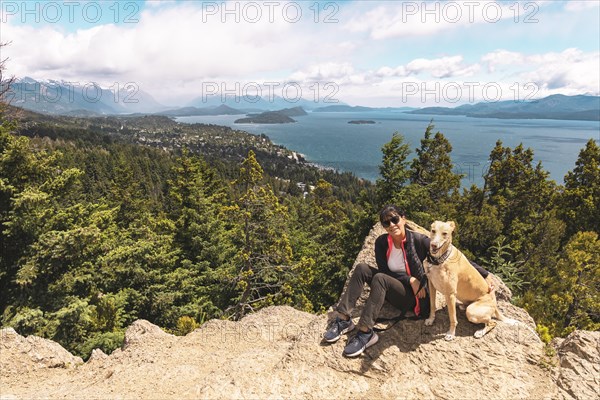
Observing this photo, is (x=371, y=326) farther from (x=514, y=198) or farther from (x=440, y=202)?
(x=514, y=198)

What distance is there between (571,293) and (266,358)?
15001 millimetres

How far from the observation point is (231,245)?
850 inches

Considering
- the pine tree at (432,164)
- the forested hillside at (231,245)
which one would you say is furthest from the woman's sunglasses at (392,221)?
the pine tree at (432,164)

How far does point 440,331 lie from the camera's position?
5703 mm

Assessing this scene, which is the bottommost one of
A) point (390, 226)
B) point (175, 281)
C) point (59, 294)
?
point (175, 281)

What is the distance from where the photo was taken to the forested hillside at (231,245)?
A: 1071cm

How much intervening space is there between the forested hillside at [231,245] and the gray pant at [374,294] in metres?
3.30

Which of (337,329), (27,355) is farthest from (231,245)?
(337,329)

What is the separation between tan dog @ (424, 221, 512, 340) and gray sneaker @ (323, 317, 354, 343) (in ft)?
5.19

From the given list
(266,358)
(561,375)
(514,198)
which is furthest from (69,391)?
(514,198)

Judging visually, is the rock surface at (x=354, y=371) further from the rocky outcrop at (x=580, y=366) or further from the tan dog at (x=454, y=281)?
the tan dog at (x=454, y=281)

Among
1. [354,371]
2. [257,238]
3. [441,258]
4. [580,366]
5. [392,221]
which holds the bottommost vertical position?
Answer: [257,238]

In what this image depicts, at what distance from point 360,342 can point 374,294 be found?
944mm

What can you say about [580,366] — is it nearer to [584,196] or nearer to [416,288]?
[416,288]
